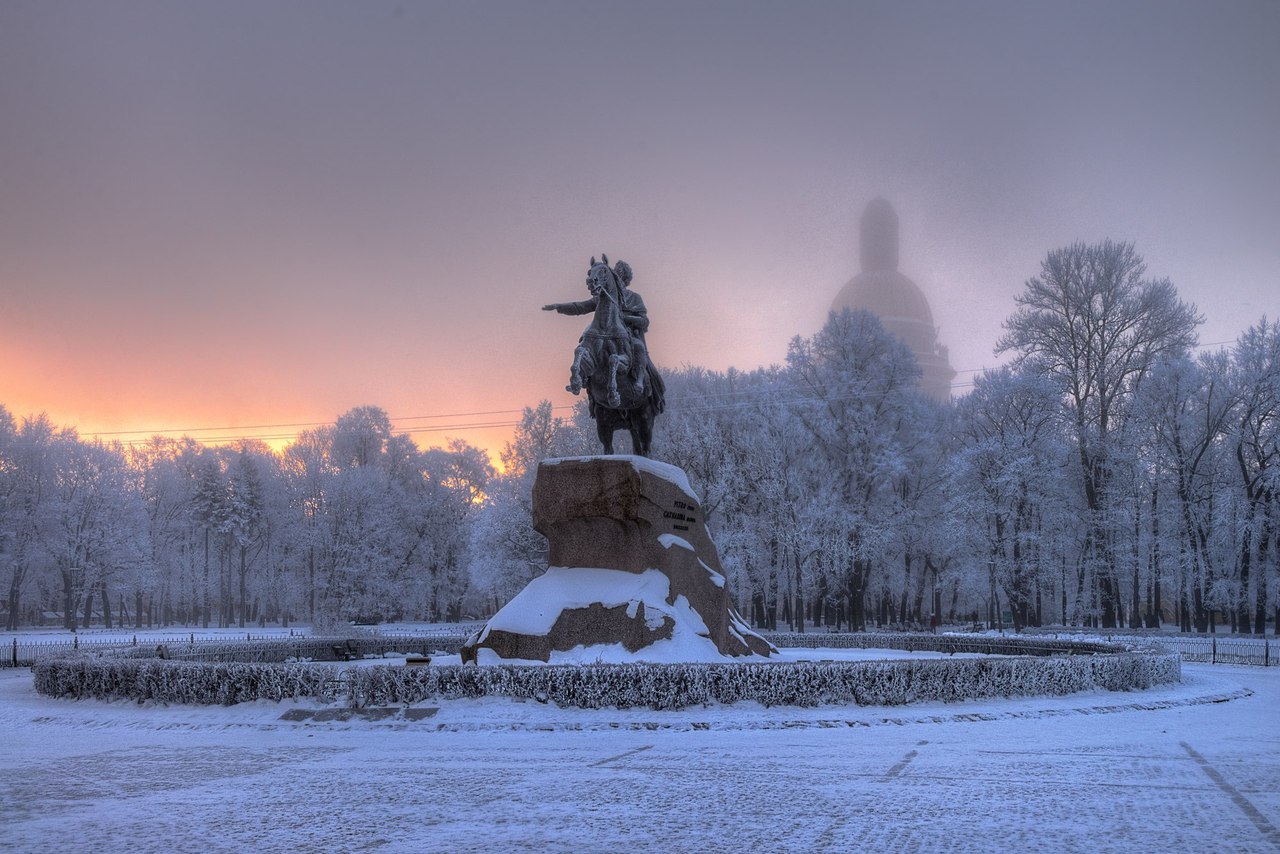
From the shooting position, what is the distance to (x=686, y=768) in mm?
11125

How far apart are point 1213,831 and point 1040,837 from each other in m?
1.52

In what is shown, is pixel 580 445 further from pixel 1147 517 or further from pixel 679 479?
pixel 679 479

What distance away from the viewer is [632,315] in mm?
22109

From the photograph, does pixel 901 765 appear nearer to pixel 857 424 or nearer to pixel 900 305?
pixel 857 424

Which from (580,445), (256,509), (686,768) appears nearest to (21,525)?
(256,509)

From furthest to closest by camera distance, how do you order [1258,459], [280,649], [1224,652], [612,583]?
[1258,459] → [1224,652] → [280,649] → [612,583]

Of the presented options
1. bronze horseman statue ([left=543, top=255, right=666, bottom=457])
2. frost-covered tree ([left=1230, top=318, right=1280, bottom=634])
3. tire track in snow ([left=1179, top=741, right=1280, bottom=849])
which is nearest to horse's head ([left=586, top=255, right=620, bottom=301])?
bronze horseman statue ([left=543, top=255, right=666, bottom=457])

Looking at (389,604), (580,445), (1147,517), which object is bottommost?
(389,604)

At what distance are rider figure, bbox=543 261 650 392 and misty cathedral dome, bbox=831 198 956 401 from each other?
4425 inches

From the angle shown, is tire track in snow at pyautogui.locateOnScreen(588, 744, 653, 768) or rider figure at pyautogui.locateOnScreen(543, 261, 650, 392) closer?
tire track in snow at pyautogui.locateOnScreen(588, 744, 653, 768)

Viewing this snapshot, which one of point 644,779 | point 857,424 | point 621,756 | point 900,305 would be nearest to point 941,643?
point 857,424

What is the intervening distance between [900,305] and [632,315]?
430 feet

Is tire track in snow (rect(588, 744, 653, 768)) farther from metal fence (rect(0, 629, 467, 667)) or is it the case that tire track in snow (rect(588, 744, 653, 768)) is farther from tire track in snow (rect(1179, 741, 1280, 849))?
metal fence (rect(0, 629, 467, 667))

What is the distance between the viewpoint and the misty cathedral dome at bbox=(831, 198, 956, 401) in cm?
13925
